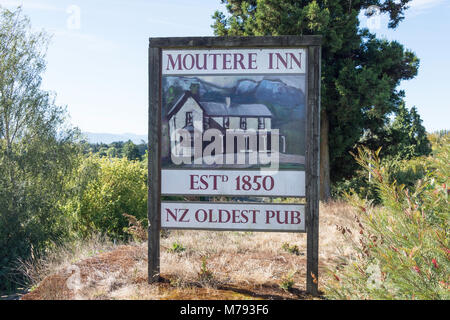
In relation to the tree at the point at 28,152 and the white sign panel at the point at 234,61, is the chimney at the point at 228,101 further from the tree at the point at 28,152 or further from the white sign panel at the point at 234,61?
the tree at the point at 28,152

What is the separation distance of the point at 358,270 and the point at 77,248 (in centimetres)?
551

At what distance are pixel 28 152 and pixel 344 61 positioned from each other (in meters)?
13.7

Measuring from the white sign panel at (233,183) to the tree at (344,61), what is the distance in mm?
10245

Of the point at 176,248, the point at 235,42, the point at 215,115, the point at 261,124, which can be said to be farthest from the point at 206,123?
the point at 176,248

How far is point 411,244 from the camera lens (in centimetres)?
232

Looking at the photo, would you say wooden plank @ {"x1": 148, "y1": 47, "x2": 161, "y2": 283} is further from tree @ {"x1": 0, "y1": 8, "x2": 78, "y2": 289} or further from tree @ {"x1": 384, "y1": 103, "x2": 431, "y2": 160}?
tree @ {"x1": 384, "y1": 103, "x2": 431, "y2": 160}

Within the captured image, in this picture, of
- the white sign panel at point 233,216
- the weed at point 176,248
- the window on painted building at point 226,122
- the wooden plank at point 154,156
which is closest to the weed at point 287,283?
the white sign panel at point 233,216

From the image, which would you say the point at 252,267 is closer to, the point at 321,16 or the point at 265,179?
the point at 265,179

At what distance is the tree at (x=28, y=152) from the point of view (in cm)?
1248

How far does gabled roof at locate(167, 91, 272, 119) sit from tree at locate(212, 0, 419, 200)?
9.96 metres

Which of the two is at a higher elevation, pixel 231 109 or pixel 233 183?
pixel 231 109

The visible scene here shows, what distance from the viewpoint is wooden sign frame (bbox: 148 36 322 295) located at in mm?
4336

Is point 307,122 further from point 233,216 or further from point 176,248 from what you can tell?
point 176,248

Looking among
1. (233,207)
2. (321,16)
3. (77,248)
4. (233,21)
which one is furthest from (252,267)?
(233,21)
